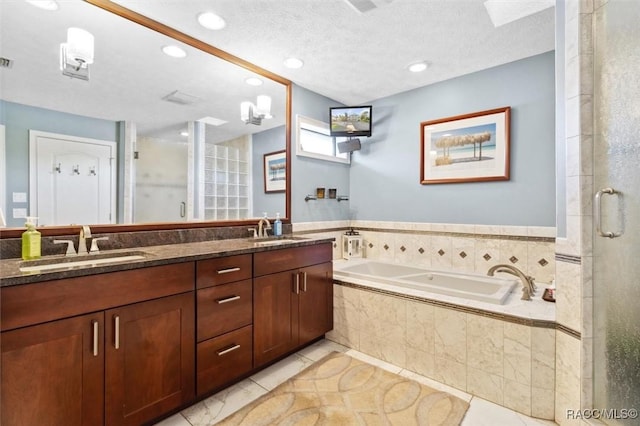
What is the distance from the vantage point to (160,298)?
5.00ft

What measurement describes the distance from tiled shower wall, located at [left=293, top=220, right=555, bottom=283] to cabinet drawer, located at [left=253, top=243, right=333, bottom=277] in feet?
A: 1.99

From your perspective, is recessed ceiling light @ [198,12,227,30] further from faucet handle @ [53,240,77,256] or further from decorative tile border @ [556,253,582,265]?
decorative tile border @ [556,253,582,265]

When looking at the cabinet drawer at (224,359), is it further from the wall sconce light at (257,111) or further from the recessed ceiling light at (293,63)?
the recessed ceiling light at (293,63)

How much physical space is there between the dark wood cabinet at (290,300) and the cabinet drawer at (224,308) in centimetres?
8

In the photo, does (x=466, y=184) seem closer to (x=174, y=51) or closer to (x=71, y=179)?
(x=174, y=51)

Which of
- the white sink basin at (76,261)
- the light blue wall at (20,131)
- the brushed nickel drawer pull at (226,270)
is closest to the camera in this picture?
the white sink basin at (76,261)

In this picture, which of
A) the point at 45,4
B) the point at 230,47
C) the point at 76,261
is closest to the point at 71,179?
the point at 76,261

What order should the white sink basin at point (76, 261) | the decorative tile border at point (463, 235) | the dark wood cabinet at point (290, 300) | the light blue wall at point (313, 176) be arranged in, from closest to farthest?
the white sink basin at point (76, 261) < the dark wood cabinet at point (290, 300) < the decorative tile border at point (463, 235) < the light blue wall at point (313, 176)

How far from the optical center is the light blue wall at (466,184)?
2.43 meters

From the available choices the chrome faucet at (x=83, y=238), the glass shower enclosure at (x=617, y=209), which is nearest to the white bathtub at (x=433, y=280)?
the glass shower enclosure at (x=617, y=209)

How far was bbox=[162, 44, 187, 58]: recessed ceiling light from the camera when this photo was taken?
82.5 inches

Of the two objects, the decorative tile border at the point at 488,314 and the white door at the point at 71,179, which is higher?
the white door at the point at 71,179

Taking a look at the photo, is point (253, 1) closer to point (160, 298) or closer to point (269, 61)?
point (269, 61)

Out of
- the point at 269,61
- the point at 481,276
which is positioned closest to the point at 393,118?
the point at 269,61
